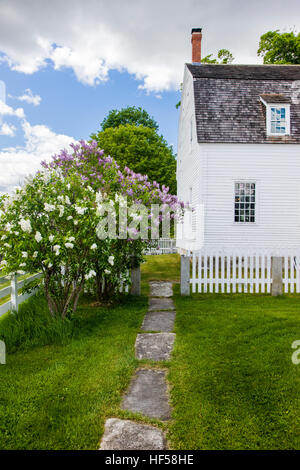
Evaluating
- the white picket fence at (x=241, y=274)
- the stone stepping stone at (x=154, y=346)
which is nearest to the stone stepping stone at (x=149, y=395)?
the stone stepping stone at (x=154, y=346)

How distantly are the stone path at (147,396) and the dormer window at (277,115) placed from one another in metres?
10.7

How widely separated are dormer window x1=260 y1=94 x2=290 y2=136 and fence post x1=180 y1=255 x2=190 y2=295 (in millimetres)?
8515

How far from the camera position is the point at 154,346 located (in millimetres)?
5426

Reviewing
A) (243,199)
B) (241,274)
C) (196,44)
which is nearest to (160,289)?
(241,274)

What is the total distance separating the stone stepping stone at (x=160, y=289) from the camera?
→ 9180mm

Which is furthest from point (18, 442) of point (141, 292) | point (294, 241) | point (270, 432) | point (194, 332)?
point (294, 241)

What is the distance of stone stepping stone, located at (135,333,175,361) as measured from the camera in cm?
507

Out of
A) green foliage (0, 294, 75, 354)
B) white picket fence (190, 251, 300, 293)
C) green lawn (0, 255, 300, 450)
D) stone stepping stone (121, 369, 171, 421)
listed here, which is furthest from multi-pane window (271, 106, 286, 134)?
stone stepping stone (121, 369, 171, 421)

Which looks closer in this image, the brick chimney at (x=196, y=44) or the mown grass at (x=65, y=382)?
the mown grass at (x=65, y=382)

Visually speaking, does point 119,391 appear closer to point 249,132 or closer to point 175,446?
point 175,446

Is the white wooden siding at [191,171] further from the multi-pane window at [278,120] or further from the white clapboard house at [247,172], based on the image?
the multi-pane window at [278,120]

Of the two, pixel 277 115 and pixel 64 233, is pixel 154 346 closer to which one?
pixel 64 233

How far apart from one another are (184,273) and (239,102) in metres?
9.53

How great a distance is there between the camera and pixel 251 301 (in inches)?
326
